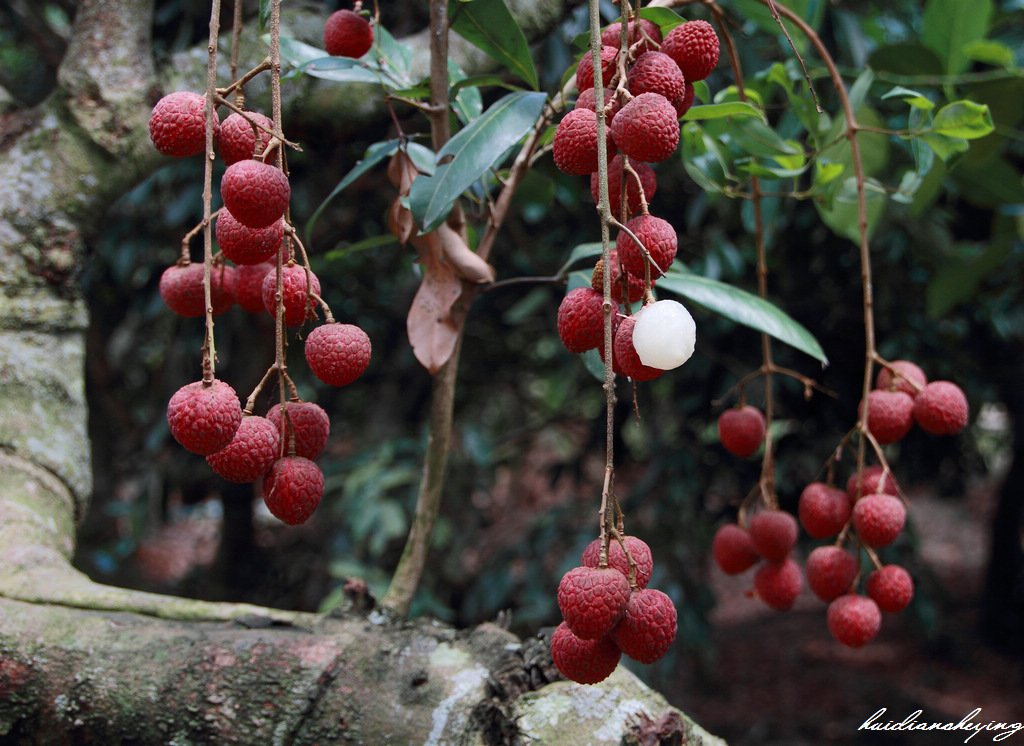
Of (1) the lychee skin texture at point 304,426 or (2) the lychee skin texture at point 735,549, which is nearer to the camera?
(1) the lychee skin texture at point 304,426

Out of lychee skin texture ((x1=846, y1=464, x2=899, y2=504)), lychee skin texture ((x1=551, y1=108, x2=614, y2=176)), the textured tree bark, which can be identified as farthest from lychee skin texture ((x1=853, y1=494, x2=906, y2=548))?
lychee skin texture ((x1=551, y1=108, x2=614, y2=176))

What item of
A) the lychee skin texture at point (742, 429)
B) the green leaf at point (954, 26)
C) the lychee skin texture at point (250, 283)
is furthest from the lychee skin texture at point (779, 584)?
the green leaf at point (954, 26)

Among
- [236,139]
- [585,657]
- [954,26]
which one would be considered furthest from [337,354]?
[954,26]

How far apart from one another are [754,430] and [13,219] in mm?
915

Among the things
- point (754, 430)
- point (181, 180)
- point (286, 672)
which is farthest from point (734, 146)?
point (181, 180)

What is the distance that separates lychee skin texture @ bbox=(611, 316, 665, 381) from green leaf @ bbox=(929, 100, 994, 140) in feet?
1.92

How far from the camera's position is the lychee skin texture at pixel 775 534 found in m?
0.85

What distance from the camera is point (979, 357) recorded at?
2.06 m

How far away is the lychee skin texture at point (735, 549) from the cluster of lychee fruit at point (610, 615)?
390 millimetres

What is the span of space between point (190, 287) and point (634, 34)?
40cm

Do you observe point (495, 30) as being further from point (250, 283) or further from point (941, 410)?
point (941, 410)

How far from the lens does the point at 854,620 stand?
2.59 feet

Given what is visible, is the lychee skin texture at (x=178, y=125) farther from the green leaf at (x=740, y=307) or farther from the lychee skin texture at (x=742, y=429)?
the lychee skin texture at (x=742, y=429)

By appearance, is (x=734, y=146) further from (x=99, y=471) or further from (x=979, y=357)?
(x=99, y=471)
